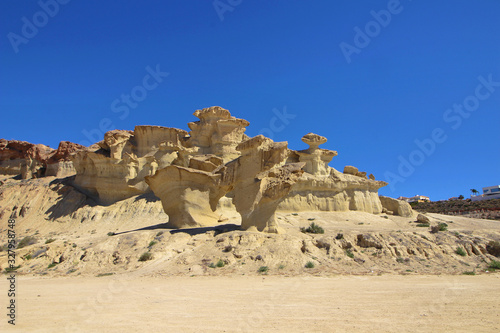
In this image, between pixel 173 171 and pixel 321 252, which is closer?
pixel 321 252

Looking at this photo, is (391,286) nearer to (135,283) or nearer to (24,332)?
(135,283)

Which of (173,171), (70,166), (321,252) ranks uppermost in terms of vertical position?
(70,166)

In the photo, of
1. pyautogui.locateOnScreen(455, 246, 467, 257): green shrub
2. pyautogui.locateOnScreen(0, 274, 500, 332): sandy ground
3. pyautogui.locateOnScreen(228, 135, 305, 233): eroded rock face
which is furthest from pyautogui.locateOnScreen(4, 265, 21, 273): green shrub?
pyautogui.locateOnScreen(455, 246, 467, 257): green shrub

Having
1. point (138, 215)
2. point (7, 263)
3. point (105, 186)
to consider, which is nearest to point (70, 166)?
point (105, 186)

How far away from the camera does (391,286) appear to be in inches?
380

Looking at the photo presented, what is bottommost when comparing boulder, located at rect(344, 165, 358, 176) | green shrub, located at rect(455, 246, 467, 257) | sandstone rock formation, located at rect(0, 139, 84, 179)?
green shrub, located at rect(455, 246, 467, 257)

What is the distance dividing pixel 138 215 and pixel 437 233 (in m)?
23.2

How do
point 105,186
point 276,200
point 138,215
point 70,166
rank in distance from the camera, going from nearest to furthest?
1. point 276,200
2. point 138,215
3. point 105,186
4. point 70,166

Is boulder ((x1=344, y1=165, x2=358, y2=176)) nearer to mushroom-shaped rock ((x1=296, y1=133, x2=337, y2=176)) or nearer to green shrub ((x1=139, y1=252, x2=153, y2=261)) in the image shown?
mushroom-shaped rock ((x1=296, y1=133, x2=337, y2=176))

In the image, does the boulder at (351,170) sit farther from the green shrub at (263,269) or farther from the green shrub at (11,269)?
the green shrub at (11,269)

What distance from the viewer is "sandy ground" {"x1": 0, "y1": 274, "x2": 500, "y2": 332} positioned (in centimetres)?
597

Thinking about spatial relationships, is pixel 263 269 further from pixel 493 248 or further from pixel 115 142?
pixel 115 142

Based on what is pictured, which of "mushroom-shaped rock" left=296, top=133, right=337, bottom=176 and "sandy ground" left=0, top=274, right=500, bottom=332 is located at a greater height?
"mushroom-shaped rock" left=296, top=133, right=337, bottom=176

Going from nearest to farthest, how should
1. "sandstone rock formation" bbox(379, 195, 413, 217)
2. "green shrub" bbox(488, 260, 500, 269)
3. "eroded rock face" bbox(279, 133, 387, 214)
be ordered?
"green shrub" bbox(488, 260, 500, 269) → "eroded rock face" bbox(279, 133, 387, 214) → "sandstone rock formation" bbox(379, 195, 413, 217)
